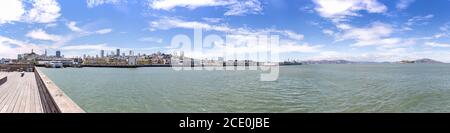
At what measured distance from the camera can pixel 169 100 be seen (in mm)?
10203

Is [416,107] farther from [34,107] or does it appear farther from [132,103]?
[34,107]

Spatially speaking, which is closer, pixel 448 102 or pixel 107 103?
pixel 107 103

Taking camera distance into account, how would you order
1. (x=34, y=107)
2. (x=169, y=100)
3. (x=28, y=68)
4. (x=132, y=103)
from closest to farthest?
(x=34, y=107)
(x=132, y=103)
(x=169, y=100)
(x=28, y=68)
